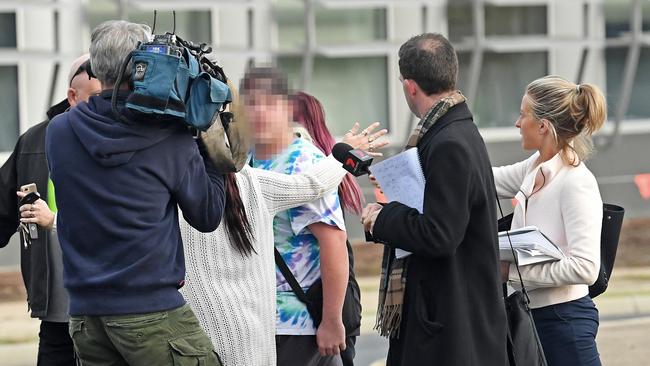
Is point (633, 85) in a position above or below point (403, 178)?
above

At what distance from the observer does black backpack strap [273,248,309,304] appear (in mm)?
4551

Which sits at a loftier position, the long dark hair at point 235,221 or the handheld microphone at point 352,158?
the handheld microphone at point 352,158

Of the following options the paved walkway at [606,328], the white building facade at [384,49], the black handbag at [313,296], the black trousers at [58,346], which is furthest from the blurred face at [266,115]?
the white building facade at [384,49]

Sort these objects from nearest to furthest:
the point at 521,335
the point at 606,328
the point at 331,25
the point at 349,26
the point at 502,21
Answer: the point at 521,335
the point at 606,328
the point at 331,25
the point at 349,26
the point at 502,21

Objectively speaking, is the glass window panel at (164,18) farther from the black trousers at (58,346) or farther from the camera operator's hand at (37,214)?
the camera operator's hand at (37,214)

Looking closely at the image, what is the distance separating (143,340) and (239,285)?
1.97ft

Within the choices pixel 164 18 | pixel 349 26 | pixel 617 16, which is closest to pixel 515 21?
pixel 617 16

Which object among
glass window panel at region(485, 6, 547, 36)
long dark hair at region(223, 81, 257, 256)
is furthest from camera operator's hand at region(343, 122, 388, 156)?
glass window panel at region(485, 6, 547, 36)

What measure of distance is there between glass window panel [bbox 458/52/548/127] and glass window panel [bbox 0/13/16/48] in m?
5.07

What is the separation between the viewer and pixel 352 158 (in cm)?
425

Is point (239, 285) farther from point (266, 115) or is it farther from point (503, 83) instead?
point (503, 83)

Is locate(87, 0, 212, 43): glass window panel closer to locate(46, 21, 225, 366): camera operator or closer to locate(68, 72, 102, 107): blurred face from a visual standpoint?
locate(68, 72, 102, 107): blurred face

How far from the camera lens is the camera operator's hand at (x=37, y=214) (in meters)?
4.56

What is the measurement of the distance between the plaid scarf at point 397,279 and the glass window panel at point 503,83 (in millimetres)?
9194
